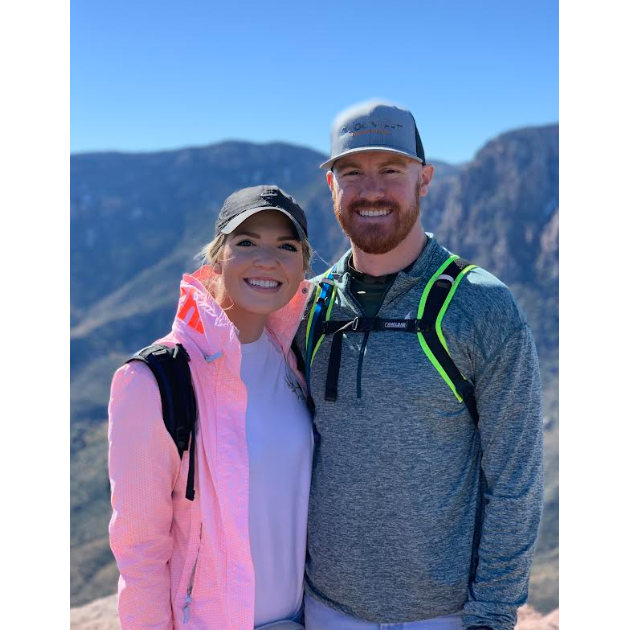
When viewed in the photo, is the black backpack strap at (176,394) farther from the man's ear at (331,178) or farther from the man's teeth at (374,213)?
the man's ear at (331,178)

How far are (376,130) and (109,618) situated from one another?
20.7 feet

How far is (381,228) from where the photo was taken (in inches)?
141

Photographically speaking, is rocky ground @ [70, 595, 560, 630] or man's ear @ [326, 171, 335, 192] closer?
man's ear @ [326, 171, 335, 192]

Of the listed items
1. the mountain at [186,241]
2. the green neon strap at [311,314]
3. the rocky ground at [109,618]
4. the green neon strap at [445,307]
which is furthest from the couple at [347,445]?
the mountain at [186,241]

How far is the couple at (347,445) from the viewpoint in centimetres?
308

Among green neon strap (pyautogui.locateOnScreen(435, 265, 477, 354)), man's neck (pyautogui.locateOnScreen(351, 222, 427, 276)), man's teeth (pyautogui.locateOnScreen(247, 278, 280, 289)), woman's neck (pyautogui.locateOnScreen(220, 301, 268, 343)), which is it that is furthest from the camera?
man's neck (pyautogui.locateOnScreen(351, 222, 427, 276))

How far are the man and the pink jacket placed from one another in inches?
20.2

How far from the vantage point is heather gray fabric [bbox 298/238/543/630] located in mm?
3184

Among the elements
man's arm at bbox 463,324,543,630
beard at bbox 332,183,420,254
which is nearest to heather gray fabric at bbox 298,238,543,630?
man's arm at bbox 463,324,543,630

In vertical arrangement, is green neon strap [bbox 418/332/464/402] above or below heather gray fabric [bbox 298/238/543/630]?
above

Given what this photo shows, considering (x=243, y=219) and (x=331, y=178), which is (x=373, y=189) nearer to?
(x=331, y=178)

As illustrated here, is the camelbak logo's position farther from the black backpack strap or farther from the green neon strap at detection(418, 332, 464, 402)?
the black backpack strap

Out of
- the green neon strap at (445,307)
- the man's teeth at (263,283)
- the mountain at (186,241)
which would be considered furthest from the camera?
the mountain at (186,241)

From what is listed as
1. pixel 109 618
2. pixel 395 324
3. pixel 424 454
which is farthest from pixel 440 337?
pixel 109 618
